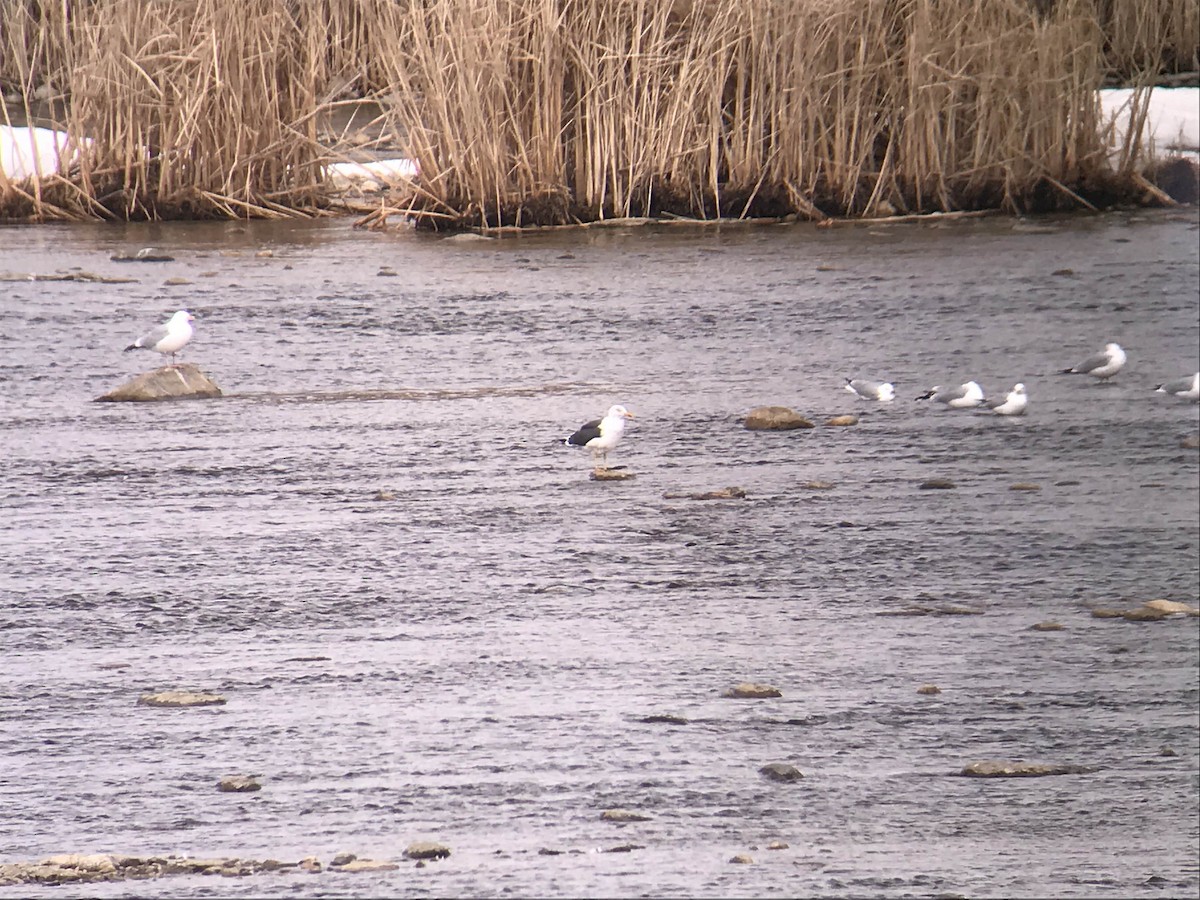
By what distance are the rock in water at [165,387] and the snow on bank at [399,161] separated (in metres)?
4.86

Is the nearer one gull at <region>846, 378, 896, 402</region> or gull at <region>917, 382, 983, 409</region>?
gull at <region>917, 382, 983, 409</region>

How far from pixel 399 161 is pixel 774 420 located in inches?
289

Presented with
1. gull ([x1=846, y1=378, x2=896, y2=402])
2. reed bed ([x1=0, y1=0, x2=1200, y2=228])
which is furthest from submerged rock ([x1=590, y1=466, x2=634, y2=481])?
reed bed ([x1=0, y1=0, x2=1200, y2=228])

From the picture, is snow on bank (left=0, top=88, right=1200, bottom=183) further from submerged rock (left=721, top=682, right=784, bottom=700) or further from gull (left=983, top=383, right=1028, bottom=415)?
submerged rock (left=721, top=682, right=784, bottom=700)

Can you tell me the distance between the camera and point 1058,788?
3369 millimetres

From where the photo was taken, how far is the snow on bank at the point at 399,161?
12.2m

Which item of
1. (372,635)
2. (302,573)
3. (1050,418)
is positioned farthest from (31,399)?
(1050,418)

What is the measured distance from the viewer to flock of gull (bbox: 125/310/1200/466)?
19.5 feet

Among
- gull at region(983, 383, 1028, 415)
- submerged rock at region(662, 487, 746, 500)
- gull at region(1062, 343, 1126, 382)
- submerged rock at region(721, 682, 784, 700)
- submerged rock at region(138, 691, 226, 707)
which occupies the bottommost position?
submerged rock at region(721, 682, 784, 700)

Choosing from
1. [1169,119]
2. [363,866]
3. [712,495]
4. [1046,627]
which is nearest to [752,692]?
[1046,627]

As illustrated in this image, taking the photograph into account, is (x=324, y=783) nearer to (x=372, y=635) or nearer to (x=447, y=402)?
→ (x=372, y=635)

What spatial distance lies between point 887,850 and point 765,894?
0.29 meters

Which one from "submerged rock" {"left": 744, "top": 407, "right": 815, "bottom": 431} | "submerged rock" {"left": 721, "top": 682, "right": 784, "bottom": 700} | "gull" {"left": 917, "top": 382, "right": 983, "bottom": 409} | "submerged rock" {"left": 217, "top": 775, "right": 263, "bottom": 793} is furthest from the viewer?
"gull" {"left": 917, "top": 382, "right": 983, "bottom": 409}

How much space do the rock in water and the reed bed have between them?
451 centimetres
